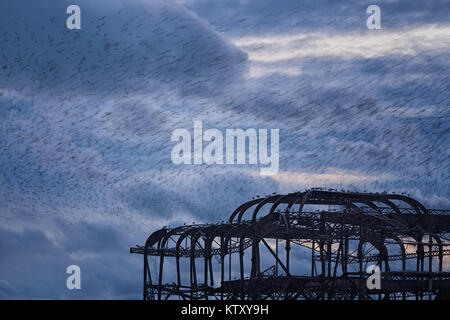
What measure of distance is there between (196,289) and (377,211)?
1831cm

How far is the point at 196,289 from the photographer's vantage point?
7138 cm

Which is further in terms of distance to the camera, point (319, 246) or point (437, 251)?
point (437, 251)

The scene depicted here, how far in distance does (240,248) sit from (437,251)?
50.1 feet

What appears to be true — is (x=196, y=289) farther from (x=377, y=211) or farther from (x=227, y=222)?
(x=377, y=211)
